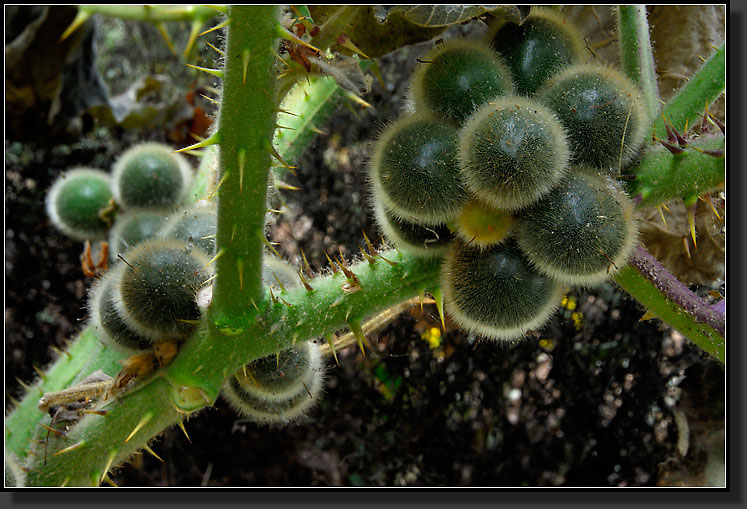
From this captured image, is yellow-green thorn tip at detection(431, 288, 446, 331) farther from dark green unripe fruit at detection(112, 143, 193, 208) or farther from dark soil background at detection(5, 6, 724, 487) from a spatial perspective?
dark green unripe fruit at detection(112, 143, 193, 208)

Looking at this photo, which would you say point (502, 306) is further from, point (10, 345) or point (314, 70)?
point (10, 345)

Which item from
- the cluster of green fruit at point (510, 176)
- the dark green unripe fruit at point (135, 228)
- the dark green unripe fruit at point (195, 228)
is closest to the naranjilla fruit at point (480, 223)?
the cluster of green fruit at point (510, 176)

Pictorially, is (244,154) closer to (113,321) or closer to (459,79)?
(459,79)

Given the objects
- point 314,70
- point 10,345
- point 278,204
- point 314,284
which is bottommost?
point 10,345

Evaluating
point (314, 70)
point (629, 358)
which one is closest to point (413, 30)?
point (314, 70)

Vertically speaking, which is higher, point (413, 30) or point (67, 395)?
point (413, 30)

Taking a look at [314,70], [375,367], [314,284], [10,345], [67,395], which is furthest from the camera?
[10,345]

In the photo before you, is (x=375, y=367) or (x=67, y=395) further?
(x=375, y=367)
